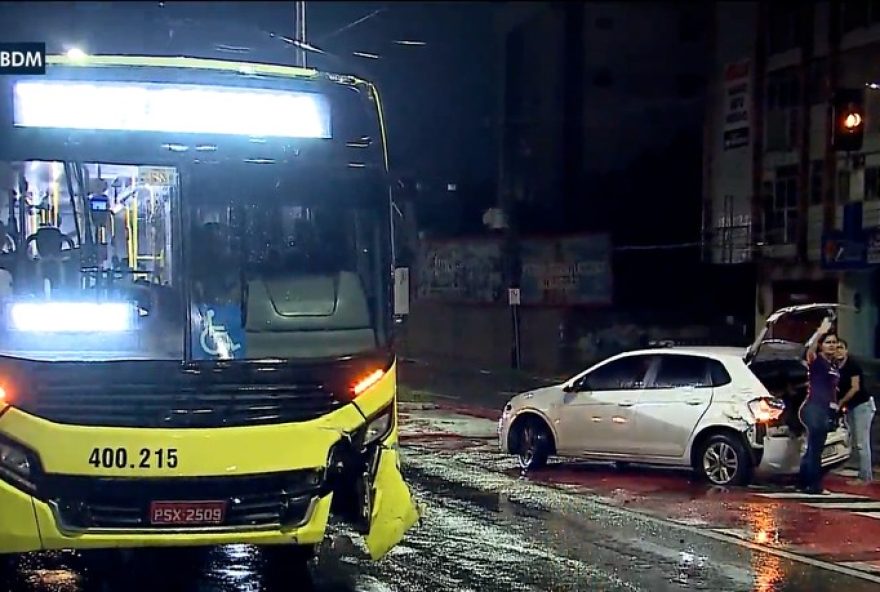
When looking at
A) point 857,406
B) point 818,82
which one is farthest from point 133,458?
point 818,82

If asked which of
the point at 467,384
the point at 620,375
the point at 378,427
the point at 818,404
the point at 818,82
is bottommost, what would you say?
the point at 467,384

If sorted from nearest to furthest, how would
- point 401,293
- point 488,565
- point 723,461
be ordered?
point 488,565 < point 401,293 < point 723,461

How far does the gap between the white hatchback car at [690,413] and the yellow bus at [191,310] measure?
638 cm

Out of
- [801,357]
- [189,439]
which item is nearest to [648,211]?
[801,357]

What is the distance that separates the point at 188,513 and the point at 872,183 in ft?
108

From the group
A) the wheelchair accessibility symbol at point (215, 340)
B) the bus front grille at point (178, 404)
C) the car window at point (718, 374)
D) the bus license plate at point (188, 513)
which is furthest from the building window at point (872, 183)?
the bus license plate at point (188, 513)

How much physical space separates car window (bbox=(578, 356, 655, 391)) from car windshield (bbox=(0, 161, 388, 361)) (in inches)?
285

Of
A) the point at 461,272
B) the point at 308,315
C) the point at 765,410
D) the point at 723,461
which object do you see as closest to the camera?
the point at 308,315

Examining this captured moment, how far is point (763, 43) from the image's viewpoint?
41.9 m

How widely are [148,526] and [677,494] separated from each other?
24.0 feet

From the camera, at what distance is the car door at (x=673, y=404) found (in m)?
13.6

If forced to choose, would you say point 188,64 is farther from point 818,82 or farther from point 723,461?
point 818,82

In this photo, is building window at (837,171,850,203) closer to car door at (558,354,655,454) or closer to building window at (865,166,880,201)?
building window at (865,166,880,201)

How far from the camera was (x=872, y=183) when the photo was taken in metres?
36.4
